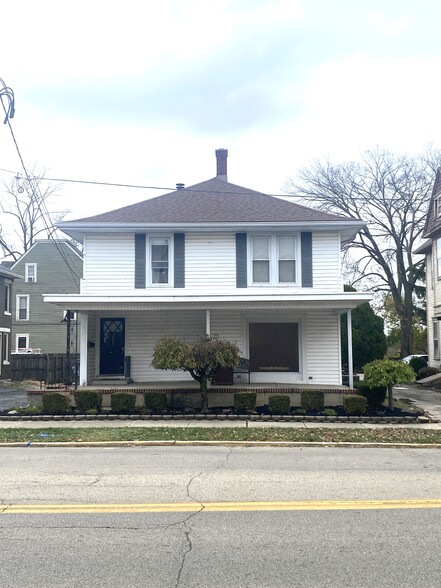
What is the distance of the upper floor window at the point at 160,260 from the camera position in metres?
17.9

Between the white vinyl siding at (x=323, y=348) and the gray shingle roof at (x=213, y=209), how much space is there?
3.34m

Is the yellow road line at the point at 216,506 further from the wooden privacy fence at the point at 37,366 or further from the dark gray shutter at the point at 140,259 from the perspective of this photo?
the wooden privacy fence at the point at 37,366

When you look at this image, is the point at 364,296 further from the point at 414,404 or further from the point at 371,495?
the point at 371,495

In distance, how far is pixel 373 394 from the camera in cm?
1570

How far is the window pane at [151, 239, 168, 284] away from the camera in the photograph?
17906mm

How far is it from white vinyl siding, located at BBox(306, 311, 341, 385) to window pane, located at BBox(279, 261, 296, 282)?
141 cm

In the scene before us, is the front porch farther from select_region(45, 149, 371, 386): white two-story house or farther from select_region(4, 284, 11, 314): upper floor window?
select_region(4, 284, 11, 314): upper floor window

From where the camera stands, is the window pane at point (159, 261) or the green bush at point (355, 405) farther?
the window pane at point (159, 261)

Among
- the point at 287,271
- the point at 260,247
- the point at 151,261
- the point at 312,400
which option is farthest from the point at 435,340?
the point at 151,261

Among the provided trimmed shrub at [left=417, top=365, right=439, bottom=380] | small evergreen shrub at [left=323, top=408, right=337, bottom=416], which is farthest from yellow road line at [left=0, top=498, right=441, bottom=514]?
trimmed shrub at [left=417, top=365, right=439, bottom=380]

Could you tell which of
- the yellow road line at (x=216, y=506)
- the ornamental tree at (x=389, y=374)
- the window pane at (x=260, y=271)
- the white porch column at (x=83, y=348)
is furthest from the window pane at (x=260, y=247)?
the yellow road line at (x=216, y=506)

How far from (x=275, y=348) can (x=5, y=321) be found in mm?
19872

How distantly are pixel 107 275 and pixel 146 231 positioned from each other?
77.7 inches

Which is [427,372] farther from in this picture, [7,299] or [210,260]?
[7,299]
